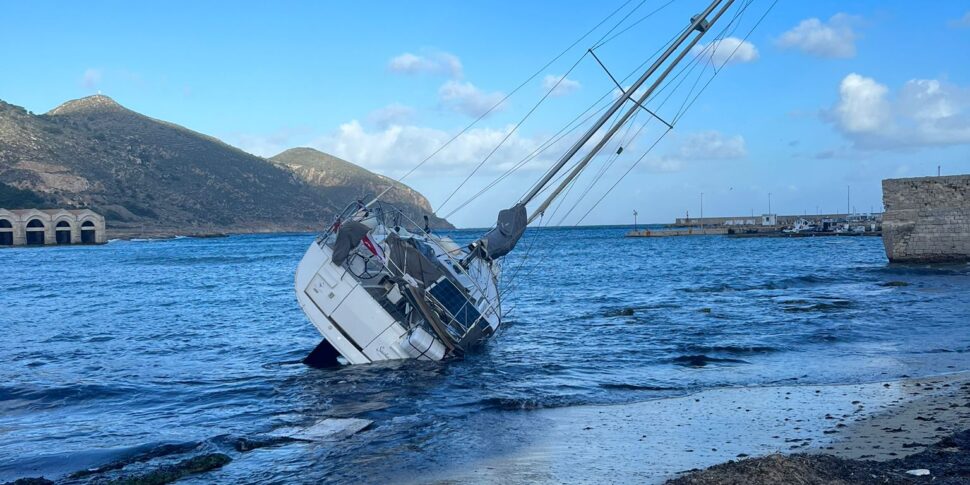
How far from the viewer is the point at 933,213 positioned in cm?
3625

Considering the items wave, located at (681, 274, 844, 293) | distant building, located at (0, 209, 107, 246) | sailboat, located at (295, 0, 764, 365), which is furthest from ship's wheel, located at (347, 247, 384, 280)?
distant building, located at (0, 209, 107, 246)

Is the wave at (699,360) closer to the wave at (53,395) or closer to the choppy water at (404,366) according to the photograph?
the choppy water at (404,366)

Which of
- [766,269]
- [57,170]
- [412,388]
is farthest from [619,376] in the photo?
[57,170]

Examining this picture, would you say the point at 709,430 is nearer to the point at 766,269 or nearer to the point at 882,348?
the point at 882,348

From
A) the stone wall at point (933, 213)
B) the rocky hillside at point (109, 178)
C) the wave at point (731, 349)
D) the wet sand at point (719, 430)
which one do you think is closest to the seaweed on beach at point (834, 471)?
the wet sand at point (719, 430)

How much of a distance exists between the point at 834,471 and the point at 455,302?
1061 cm

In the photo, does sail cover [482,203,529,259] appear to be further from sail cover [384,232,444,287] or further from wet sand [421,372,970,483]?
Result: wet sand [421,372,970,483]

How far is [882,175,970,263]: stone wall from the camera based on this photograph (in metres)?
35.4

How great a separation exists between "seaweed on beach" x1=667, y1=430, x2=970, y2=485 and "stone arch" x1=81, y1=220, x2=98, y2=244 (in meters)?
138

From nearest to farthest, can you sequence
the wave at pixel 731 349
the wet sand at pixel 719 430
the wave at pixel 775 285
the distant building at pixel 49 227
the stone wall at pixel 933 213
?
the wet sand at pixel 719 430 < the wave at pixel 731 349 < the stone wall at pixel 933 213 < the wave at pixel 775 285 < the distant building at pixel 49 227

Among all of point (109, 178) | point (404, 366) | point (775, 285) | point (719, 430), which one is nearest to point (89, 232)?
point (109, 178)

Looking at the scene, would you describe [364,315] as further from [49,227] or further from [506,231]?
[49,227]

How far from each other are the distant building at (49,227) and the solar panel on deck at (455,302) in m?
125

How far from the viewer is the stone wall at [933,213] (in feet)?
116
